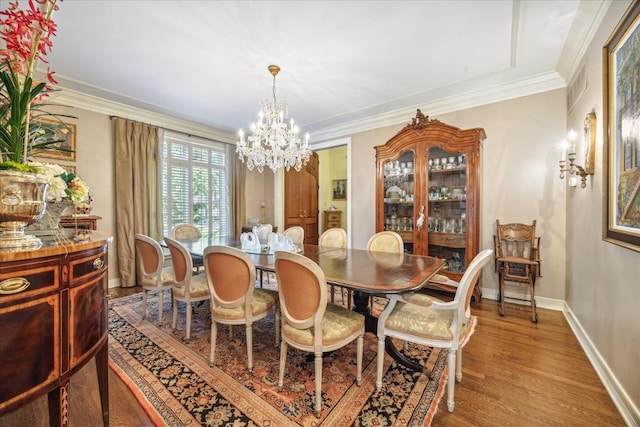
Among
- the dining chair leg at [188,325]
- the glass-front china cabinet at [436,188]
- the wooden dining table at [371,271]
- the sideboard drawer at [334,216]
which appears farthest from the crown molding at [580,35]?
the sideboard drawer at [334,216]

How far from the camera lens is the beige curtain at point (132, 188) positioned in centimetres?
387

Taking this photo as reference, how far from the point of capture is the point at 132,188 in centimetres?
398

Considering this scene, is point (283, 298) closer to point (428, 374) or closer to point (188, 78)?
point (428, 374)

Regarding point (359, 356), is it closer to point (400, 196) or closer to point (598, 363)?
point (598, 363)

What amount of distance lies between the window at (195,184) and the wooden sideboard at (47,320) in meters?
3.62

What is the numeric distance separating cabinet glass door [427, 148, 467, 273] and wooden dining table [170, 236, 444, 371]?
1.28 m

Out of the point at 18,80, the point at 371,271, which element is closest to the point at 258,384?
the point at 371,271

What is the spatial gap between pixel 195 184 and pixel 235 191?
757 millimetres

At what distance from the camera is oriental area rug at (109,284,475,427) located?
1512 mm

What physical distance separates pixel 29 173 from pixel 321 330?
1536 mm

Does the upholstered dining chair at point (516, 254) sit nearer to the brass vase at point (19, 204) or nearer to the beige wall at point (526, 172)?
the beige wall at point (526, 172)

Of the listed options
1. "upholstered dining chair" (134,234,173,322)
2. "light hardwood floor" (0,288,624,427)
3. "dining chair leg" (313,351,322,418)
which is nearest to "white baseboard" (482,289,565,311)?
"light hardwood floor" (0,288,624,427)

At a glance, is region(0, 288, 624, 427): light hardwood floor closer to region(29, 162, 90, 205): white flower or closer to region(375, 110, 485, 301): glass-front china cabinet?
region(375, 110, 485, 301): glass-front china cabinet

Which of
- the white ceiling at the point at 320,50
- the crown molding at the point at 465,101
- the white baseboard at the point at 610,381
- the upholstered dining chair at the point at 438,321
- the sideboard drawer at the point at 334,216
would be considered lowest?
the white baseboard at the point at 610,381
